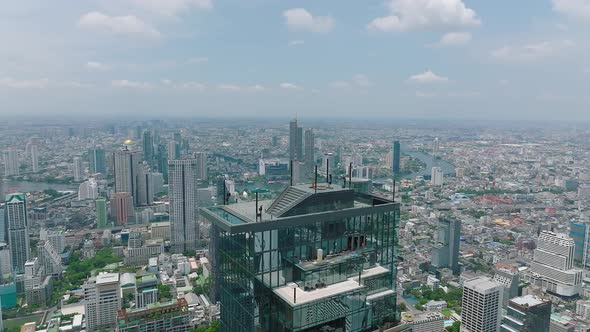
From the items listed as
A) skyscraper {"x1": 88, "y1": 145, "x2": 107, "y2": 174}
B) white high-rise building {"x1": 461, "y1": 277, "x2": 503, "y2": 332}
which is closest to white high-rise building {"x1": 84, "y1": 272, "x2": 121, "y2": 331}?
white high-rise building {"x1": 461, "y1": 277, "x2": 503, "y2": 332}

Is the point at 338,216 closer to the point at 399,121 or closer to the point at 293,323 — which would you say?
the point at 293,323

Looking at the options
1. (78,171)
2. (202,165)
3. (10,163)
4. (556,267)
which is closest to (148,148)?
(78,171)

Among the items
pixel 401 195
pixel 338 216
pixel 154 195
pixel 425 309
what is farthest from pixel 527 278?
pixel 154 195

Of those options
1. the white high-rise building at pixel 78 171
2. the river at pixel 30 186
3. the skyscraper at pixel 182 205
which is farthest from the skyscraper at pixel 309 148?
the white high-rise building at pixel 78 171

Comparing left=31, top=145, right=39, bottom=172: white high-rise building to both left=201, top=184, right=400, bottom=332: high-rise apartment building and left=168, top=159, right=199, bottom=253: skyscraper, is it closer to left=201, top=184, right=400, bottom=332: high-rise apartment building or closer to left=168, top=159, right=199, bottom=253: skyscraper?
left=168, top=159, right=199, bottom=253: skyscraper

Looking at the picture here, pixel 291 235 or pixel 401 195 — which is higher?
pixel 291 235
